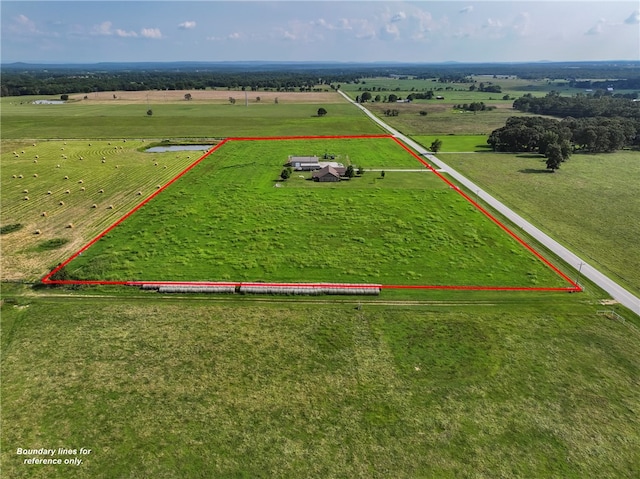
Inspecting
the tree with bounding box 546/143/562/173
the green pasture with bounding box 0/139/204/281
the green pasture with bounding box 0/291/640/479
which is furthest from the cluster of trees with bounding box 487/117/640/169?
the green pasture with bounding box 0/139/204/281

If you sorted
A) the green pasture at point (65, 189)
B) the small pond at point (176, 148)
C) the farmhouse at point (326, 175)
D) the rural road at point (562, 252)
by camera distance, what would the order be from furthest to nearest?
the small pond at point (176, 148)
the farmhouse at point (326, 175)
the green pasture at point (65, 189)
the rural road at point (562, 252)

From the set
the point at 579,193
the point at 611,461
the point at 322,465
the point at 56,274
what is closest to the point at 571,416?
the point at 611,461

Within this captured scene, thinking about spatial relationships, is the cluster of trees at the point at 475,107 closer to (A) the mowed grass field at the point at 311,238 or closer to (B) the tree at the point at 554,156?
(B) the tree at the point at 554,156

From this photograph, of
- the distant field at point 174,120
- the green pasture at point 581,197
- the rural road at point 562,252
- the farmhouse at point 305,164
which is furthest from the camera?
the distant field at point 174,120

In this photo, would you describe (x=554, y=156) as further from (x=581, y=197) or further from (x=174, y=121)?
(x=174, y=121)

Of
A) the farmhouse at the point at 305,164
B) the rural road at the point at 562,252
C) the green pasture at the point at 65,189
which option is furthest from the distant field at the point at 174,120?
the rural road at the point at 562,252

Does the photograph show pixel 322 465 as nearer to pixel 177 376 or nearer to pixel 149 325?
pixel 177 376

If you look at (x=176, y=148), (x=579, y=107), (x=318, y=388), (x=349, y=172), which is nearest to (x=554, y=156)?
(x=349, y=172)

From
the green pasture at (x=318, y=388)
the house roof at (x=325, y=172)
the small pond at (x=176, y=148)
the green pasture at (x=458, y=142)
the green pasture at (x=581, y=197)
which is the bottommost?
the green pasture at (x=318, y=388)
